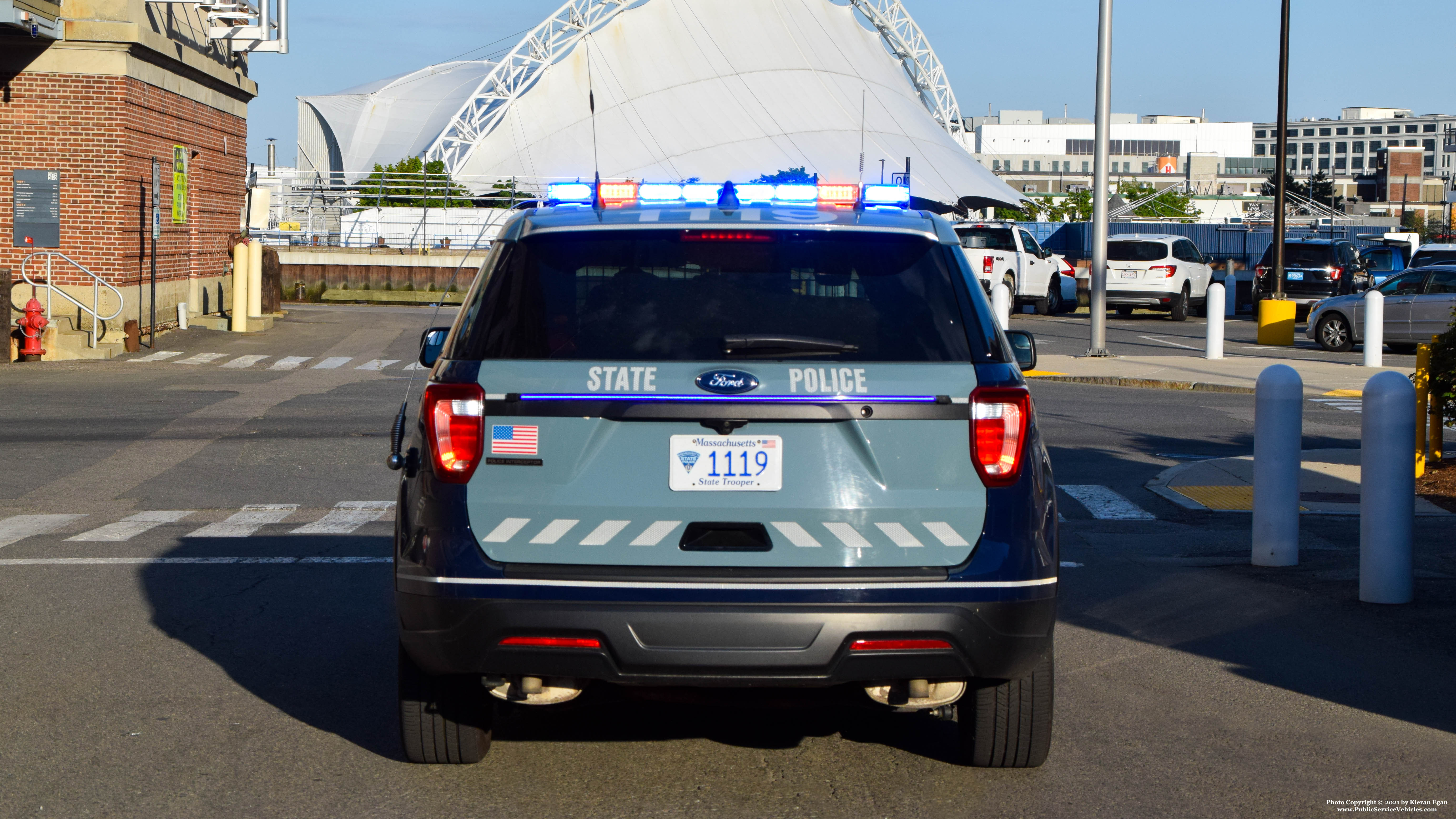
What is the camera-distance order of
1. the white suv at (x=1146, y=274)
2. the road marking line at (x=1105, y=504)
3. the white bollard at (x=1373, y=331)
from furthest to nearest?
the white suv at (x=1146, y=274), the white bollard at (x=1373, y=331), the road marking line at (x=1105, y=504)

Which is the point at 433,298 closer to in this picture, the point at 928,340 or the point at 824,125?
the point at 928,340

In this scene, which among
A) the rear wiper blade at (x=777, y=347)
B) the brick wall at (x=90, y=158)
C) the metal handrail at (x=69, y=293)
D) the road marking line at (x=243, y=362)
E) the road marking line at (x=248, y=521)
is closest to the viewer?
the rear wiper blade at (x=777, y=347)

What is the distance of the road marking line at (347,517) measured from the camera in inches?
377

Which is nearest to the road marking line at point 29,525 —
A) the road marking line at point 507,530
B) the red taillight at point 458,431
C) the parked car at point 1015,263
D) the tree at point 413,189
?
the red taillight at point 458,431

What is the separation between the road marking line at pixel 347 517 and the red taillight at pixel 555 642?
553 centimetres

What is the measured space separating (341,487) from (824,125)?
72.8m

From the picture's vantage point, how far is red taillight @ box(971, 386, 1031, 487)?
13.9 ft

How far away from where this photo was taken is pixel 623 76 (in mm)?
82188

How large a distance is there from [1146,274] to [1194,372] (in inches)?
596

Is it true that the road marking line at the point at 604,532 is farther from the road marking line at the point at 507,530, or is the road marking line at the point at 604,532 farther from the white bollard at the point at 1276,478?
the white bollard at the point at 1276,478

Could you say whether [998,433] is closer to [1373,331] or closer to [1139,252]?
[1373,331]

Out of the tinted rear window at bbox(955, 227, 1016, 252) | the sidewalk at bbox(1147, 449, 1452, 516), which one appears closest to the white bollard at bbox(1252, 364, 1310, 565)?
the sidewalk at bbox(1147, 449, 1452, 516)

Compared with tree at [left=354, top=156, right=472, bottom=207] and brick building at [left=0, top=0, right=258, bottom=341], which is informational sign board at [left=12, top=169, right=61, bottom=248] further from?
tree at [left=354, top=156, right=472, bottom=207]

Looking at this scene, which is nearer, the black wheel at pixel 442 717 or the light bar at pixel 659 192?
the black wheel at pixel 442 717
